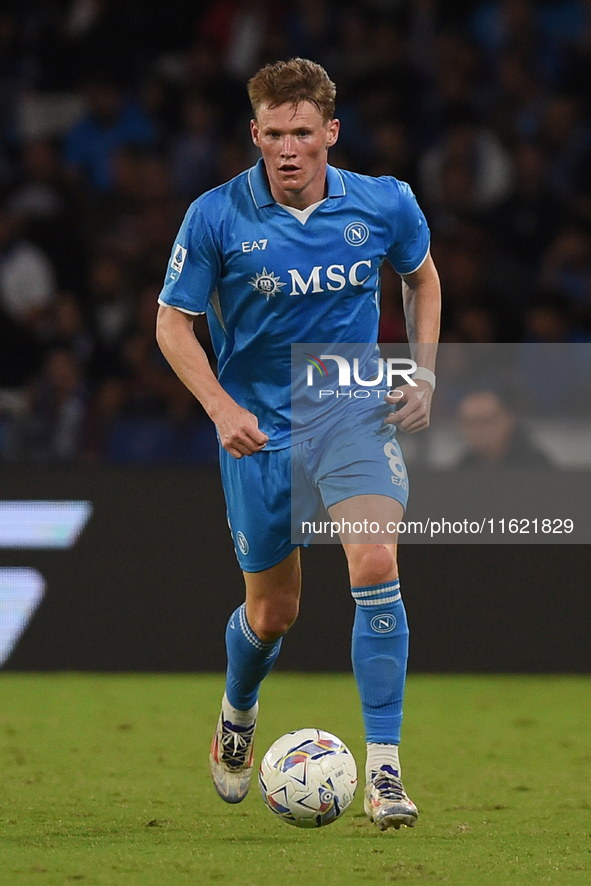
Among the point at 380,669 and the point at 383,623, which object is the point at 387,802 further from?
the point at 383,623

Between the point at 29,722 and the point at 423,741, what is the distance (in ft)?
6.00

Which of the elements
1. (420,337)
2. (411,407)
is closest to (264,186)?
(420,337)

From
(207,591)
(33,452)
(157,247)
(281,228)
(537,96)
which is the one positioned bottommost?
(207,591)

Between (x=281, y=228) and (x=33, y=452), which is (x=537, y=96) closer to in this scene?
(x=33, y=452)

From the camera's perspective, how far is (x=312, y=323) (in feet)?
15.1

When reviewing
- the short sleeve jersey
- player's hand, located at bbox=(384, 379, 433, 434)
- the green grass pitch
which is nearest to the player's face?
the short sleeve jersey

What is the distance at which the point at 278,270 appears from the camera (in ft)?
14.9

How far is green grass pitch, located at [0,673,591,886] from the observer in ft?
12.3

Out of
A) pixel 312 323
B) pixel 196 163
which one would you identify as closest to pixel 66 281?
pixel 196 163

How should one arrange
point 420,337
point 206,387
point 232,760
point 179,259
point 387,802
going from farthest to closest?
point 232,760
point 420,337
point 179,259
point 206,387
point 387,802

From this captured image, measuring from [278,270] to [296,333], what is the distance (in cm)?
22

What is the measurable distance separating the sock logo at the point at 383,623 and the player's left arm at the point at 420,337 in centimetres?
59

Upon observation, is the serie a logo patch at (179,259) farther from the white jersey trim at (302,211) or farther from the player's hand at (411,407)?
the player's hand at (411,407)

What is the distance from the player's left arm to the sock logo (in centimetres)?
59
